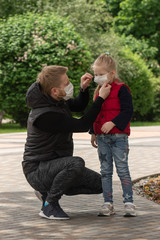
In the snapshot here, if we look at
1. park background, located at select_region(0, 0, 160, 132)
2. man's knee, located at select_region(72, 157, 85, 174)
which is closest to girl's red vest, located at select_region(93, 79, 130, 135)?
man's knee, located at select_region(72, 157, 85, 174)

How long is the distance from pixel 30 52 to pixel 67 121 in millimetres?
20830

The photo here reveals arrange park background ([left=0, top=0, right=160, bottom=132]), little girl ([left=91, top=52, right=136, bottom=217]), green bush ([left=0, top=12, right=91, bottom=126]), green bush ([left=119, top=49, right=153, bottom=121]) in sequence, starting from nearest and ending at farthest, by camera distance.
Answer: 1. little girl ([left=91, top=52, right=136, bottom=217])
2. green bush ([left=0, top=12, right=91, bottom=126])
3. park background ([left=0, top=0, right=160, bottom=132])
4. green bush ([left=119, top=49, right=153, bottom=121])

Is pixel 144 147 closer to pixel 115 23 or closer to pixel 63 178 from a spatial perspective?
pixel 63 178

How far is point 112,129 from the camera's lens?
5676mm

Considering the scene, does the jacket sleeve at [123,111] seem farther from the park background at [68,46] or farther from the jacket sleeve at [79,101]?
the park background at [68,46]

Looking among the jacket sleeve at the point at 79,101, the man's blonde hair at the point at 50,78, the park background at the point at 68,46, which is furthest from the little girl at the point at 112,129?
the park background at the point at 68,46

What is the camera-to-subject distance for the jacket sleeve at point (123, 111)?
5.60m

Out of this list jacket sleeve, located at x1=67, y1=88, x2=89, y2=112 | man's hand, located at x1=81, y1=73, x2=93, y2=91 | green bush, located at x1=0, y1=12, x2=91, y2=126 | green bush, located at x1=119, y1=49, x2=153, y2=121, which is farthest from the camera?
green bush, located at x1=119, y1=49, x2=153, y2=121

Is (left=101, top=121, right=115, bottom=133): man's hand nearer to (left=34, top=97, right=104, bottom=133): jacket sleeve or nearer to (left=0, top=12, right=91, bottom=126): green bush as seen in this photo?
(left=34, top=97, right=104, bottom=133): jacket sleeve

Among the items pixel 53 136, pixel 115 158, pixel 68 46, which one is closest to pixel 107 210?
pixel 115 158

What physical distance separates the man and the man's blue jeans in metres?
0.25

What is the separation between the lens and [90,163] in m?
10.6

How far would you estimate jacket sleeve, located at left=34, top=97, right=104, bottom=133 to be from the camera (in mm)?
5527

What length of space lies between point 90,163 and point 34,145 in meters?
4.99
